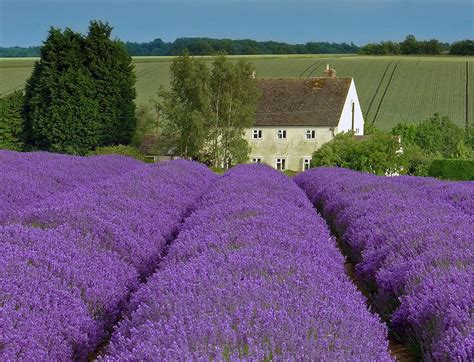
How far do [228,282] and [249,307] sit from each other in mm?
524

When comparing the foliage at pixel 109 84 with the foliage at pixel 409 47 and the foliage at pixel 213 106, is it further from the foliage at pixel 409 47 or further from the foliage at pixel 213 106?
Result: the foliage at pixel 409 47

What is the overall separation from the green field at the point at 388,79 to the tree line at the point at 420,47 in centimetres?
573

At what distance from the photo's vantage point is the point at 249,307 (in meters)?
3.43

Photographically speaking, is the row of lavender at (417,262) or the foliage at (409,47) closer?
the row of lavender at (417,262)

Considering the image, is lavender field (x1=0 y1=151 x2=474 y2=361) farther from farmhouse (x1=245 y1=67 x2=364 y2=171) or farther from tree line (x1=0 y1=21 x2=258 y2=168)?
farmhouse (x1=245 y1=67 x2=364 y2=171)

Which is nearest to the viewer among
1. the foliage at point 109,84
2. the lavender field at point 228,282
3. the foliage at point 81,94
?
the lavender field at point 228,282

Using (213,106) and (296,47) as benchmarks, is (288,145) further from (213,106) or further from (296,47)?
(296,47)

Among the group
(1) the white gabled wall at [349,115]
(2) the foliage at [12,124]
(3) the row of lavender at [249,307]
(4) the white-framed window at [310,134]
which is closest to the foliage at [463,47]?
(1) the white gabled wall at [349,115]

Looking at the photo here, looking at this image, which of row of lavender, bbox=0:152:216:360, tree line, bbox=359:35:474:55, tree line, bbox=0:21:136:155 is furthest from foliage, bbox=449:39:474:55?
row of lavender, bbox=0:152:216:360

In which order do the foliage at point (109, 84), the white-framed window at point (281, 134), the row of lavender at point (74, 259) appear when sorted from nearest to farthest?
the row of lavender at point (74, 259) → the foliage at point (109, 84) → the white-framed window at point (281, 134)

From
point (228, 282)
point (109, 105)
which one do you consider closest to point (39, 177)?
point (228, 282)

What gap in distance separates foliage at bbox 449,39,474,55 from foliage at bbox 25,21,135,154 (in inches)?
2521

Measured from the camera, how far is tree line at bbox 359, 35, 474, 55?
91875 millimetres

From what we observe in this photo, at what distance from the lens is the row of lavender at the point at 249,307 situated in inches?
116
